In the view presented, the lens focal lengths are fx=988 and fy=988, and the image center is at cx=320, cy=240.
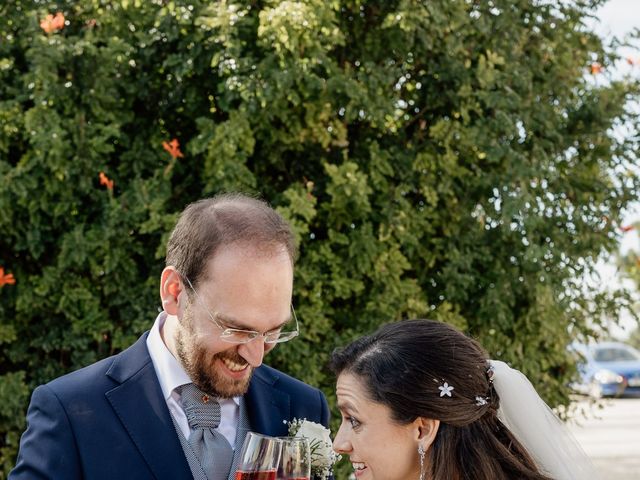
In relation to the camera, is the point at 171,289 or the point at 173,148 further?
the point at 173,148

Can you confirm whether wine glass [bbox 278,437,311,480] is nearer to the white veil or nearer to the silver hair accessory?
the silver hair accessory

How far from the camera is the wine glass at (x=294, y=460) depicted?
265 cm

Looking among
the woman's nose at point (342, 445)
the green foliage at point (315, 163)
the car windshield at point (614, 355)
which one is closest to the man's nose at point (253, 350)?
the woman's nose at point (342, 445)

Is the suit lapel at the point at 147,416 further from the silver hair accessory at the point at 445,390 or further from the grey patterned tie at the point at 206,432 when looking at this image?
the silver hair accessory at the point at 445,390

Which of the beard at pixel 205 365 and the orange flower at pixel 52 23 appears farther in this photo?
the orange flower at pixel 52 23

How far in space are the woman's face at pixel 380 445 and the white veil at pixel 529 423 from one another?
0.34 metres

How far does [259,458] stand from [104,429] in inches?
20.4

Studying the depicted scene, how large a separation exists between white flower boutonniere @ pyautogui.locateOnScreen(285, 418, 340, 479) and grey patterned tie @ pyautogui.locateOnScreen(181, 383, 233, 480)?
25cm

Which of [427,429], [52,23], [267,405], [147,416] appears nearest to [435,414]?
[427,429]

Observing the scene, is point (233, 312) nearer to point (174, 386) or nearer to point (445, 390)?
point (174, 386)

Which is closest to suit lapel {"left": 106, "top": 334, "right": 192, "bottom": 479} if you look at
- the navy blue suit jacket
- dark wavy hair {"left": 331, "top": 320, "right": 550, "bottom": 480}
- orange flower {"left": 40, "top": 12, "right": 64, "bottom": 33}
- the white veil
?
the navy blue suit jacket

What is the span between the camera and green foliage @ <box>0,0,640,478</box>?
4930 mm

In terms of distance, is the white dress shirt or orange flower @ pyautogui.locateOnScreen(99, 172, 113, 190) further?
orange flower @ pyautogui.locateOnScreen(99, 172, 113, 190)

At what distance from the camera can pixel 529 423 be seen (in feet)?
10.5
